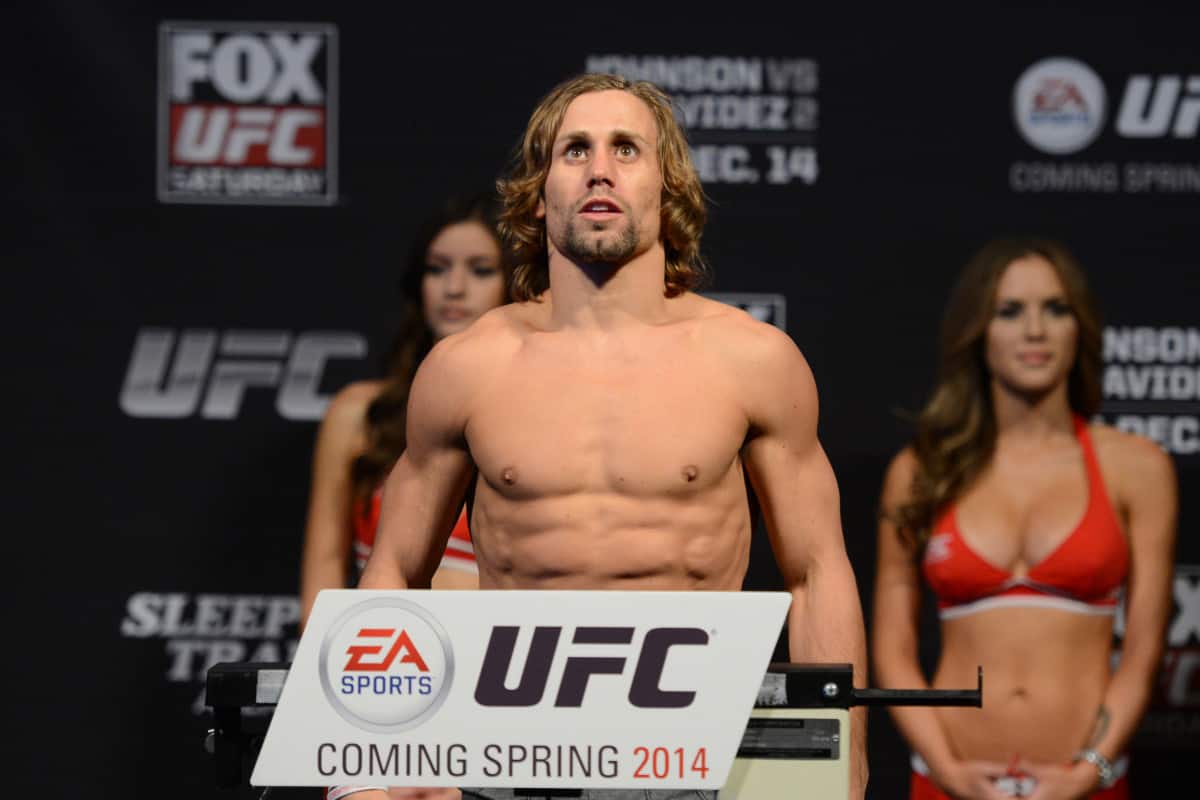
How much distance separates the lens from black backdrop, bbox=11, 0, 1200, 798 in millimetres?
4770

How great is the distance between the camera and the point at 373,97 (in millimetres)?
4797

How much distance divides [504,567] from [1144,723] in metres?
2.61

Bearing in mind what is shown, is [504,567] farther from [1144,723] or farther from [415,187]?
[1144,723]

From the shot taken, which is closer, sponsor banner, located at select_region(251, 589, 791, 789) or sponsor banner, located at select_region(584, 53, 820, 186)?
sponsor banner, located at select_region(251, 589, 791, 789)

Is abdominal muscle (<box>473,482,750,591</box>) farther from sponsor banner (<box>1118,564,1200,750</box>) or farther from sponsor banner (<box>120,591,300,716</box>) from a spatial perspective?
sponsor banner (<box>1118,564,1200,750</box>)

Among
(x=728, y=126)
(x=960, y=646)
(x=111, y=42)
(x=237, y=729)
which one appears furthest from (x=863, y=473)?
(x=237, y=729)

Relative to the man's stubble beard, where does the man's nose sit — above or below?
above

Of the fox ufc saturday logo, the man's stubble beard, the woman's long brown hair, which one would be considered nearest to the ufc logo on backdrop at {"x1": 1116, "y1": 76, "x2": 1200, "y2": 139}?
the woman's long brown hair

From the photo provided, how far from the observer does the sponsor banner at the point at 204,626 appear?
477cm

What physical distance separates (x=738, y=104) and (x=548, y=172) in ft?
6.35

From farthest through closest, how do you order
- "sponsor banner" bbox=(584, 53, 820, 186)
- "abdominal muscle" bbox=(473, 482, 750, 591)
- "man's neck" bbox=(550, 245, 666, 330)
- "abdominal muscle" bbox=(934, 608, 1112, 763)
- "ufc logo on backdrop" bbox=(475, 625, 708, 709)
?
1. "sponsor banner" bbox=(584, 53, 820, 186)
2. "abdominal muscle" bbox=(934, 608, 1112, 763)
3. "man's neck" bbox=(550, 245, 666, 330)
4. "abdominal muscle" bbox=(473, 482, 750, 591)
5. "ufc logo on backdrop" bbox=(475, 625, 708, 709)

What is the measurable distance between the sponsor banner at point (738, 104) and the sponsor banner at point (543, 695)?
8.68 feet

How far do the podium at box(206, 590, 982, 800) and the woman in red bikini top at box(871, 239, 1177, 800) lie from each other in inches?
79.0

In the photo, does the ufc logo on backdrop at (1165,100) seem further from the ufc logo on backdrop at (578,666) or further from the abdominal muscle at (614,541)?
the ufc logo on backdrop at (578,666)
